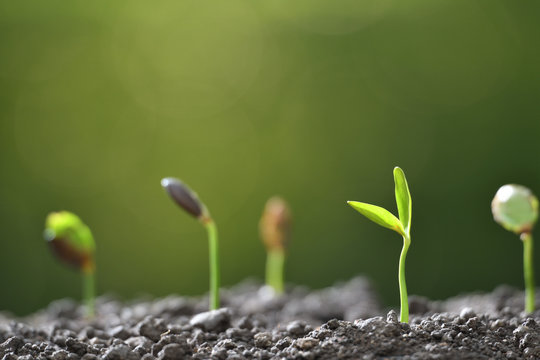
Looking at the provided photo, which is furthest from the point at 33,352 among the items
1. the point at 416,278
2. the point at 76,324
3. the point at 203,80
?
the point at 203,80

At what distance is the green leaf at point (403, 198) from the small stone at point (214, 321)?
12.4 inches

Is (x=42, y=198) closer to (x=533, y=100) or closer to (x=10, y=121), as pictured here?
(x=10, y=121)

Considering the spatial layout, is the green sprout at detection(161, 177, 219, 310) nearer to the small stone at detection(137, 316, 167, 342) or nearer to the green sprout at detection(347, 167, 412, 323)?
the small stone at detection(137, 316, 167, 342)

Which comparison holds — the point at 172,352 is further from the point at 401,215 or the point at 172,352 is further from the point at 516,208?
the point at 516,208

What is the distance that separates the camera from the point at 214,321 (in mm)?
898

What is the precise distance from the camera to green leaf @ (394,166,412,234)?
0.78 metres

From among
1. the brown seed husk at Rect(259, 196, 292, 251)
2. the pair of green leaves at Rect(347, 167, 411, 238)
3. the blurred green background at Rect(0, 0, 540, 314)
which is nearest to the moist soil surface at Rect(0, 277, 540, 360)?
the pair of green leaves at Rect(347, 167, 411, 238)

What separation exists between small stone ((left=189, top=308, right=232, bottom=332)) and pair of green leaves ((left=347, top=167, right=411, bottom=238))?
28 centimetres

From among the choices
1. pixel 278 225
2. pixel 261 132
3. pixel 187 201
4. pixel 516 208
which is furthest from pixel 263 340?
pixel 261 132

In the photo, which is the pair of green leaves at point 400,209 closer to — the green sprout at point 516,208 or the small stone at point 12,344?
the green sprout at point 516,208

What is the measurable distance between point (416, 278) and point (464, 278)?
215 millimetres

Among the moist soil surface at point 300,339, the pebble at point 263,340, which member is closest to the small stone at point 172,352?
the moist soil surface at point 300,339

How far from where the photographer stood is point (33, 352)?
2.68ft

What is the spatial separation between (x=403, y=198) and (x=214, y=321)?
0.34 m
